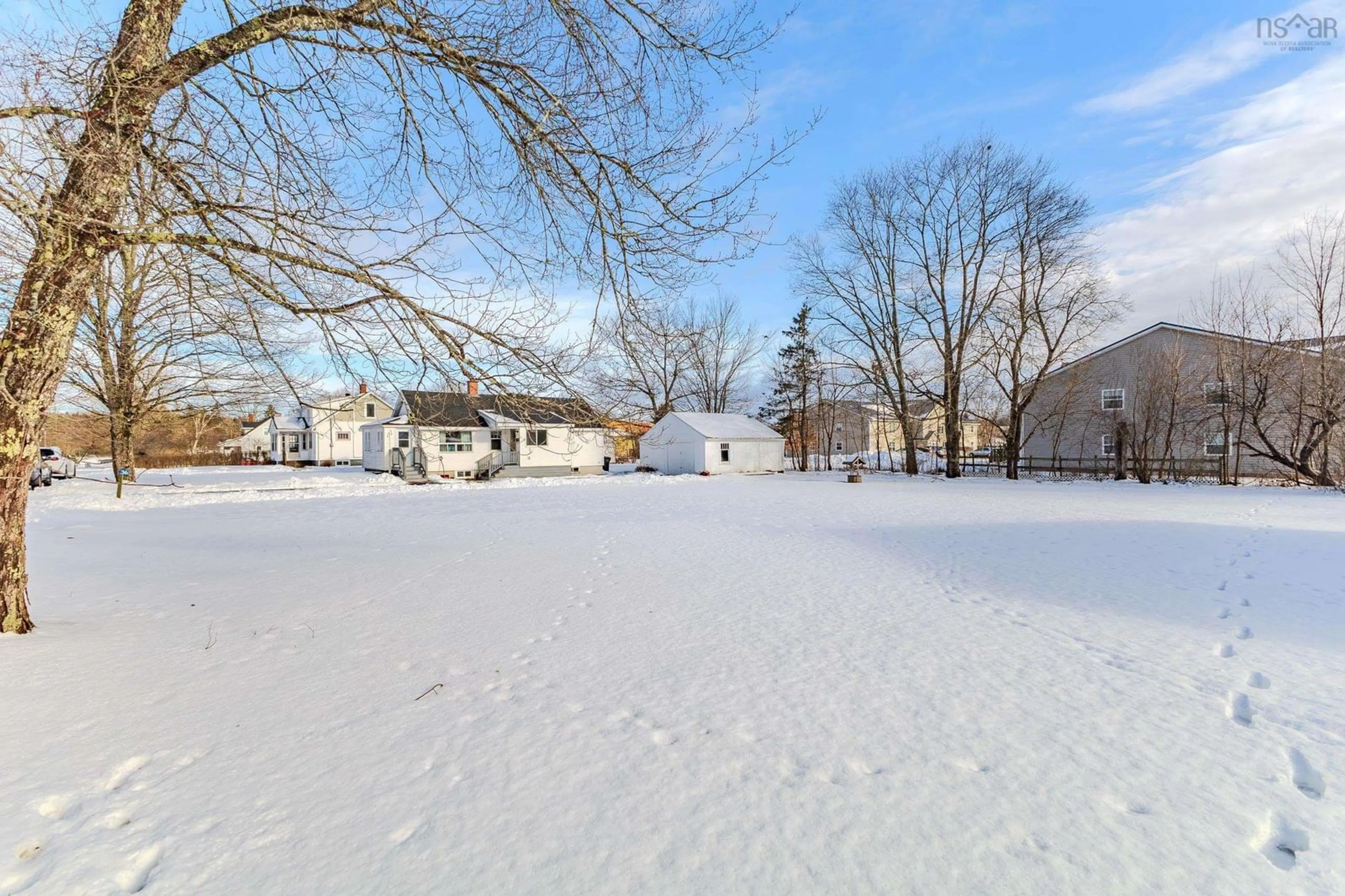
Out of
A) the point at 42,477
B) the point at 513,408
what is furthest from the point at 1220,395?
the point at 42,477

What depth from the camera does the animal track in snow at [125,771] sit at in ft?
7.83

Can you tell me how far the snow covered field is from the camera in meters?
1.97

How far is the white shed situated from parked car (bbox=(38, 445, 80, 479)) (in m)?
27.2

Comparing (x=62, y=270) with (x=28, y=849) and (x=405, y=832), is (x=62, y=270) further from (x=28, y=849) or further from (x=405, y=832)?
(x=405, y=832)

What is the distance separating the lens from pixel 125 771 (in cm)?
249

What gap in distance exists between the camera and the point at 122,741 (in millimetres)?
2727

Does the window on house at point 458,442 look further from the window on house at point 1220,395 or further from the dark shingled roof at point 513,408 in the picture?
the window on house at point 1220,395

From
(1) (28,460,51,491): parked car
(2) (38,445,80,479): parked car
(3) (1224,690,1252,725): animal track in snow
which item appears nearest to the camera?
(3) (1224,690,1252,725): animal track in snow

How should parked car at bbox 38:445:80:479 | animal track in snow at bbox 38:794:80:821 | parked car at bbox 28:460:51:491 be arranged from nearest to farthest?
animal track in snow at bbox 38:794:80:821 < parked car at bbox 28:460:51:491 < parked car at bbox 38:445:80:479

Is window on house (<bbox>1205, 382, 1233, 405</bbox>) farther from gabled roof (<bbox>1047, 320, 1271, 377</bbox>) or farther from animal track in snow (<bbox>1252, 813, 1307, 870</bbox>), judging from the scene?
animal track in snow (<bbox>1252, 813, 1307, 870</bbox>)

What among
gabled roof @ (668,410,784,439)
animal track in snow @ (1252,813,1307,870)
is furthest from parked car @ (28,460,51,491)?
animal track in snow @ (1252,813,1307,870)

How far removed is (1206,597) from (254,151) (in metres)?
8.92

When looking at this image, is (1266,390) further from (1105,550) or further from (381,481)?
(381,481)

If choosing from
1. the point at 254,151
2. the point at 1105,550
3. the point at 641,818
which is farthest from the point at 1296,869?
the point at 1105,550
